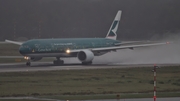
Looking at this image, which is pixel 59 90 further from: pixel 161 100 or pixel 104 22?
pixel 104 22

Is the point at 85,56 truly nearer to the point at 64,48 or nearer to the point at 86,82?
the point at 64,48

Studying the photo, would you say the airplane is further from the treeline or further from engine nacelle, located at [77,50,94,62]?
the treeline

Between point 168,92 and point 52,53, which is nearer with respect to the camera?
point 168,92

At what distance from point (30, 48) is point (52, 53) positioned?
9.03 ft

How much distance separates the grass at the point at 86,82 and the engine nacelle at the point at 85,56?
884 cm

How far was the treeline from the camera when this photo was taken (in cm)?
6700

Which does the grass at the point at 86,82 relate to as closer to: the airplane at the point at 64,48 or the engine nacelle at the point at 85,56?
the engine nacelle at the point at 85,56

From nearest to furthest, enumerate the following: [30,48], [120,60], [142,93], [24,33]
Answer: [142,93]
[30,48]
[120,60]
[24,33]

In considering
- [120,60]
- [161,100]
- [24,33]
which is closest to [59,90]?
[161,100]

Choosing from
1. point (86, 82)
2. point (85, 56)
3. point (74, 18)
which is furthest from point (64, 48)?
point (74, 18)

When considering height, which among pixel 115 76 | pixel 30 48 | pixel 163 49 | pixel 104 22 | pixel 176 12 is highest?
pixel 104 22

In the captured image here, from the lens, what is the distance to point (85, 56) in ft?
169

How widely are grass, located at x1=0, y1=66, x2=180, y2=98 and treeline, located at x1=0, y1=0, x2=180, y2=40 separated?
81.6ft

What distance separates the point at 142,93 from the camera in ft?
90.1
